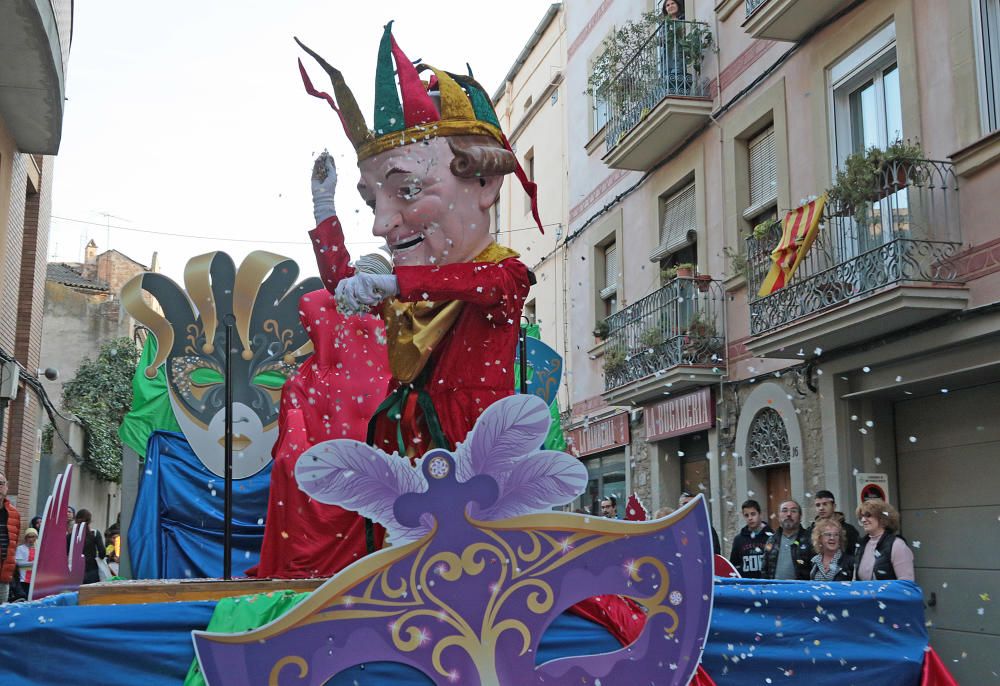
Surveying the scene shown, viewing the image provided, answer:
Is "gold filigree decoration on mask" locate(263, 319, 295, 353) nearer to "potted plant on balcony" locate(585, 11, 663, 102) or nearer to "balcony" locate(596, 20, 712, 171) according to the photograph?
"balcony" locate(596, 20, 712, 171)

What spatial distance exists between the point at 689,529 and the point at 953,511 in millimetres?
6417

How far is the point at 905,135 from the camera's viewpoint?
838 centimetres

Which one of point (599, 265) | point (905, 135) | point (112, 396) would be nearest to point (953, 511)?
point (905, 135)

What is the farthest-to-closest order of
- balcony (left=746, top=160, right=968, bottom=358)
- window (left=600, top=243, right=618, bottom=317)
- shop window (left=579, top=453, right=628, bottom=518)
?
window (left=600, top=243, right=618, bottom=317), shop window (left=579, top=453, right=628, bottom=518), balcony (left=746, top=160, right=968, bottom=358)

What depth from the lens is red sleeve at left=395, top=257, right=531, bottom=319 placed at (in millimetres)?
2879

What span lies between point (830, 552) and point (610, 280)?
878 centimetres

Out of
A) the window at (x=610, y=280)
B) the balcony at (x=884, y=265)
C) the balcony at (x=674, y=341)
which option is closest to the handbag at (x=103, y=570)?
the balcony at (x=884, y=265)

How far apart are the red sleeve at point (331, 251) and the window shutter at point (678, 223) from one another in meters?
9.16

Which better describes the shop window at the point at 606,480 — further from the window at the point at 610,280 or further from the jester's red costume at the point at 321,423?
the jester's red costume at the point at 321,423

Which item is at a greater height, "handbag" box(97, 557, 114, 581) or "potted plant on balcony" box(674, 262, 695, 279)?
"potted plant on balcony" box(674, 262, 695, 279)

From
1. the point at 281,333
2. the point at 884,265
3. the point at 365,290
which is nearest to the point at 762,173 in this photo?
the point at 884,265

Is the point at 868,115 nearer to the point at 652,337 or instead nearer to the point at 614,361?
the point at 652,337

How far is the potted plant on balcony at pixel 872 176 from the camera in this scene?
7.93m

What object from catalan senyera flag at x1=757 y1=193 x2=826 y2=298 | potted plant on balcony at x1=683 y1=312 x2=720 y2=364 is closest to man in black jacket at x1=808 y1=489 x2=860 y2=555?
catalan senyera flag at x1=757 y1=193 x2=826 y2=298
